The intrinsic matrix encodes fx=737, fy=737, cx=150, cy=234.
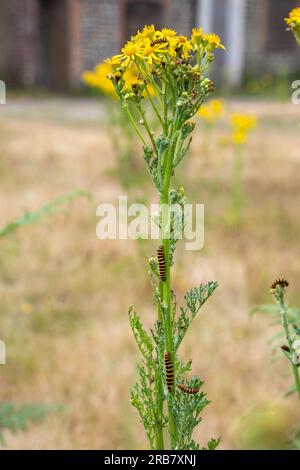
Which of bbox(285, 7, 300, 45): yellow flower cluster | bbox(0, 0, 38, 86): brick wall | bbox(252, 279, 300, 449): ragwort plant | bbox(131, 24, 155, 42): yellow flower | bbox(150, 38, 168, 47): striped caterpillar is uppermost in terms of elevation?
bbox(0, 0, 38, 86): brick wall

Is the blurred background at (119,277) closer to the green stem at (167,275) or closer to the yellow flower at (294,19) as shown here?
the green stem at (167,275)

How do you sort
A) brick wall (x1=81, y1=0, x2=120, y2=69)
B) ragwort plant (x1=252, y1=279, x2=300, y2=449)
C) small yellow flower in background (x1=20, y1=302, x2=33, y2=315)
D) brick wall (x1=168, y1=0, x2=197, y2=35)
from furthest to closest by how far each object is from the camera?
brick wall (x1=168, y1=0, x2=197, y2=35), brick wall (x1=81, y1=0, x2=120, y2=69), small yellow flower in background (x1=20, y1=302, x2=33, y2=315), ragwort plant (x1=252, y1=279, x2=300, y2=449)

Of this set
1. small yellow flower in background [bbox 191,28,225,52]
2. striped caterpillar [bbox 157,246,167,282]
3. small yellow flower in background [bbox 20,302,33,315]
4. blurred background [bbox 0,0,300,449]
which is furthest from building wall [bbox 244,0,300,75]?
striped caterpillar [bbox 157,246,167,282]

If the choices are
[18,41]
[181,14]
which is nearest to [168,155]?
[18,41]

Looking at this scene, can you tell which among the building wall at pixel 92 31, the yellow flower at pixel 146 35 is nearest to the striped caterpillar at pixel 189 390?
the yellow flower at pixel 146 35

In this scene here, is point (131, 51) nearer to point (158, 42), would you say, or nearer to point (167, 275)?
point (158, 42)

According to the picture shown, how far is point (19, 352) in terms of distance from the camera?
348 centimetres

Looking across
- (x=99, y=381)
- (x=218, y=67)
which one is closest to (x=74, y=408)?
(x=99, y=381)

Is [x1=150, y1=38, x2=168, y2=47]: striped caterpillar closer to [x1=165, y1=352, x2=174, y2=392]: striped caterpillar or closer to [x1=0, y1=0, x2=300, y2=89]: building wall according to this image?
[x1=165, y1=352, x2=174, y2=392]: striped caterpillar

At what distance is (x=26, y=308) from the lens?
4.06m

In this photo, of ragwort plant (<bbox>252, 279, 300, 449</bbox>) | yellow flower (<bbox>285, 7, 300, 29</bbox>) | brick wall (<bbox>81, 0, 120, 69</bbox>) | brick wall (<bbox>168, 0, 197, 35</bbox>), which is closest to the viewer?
ragwort plant (<bbox>252, 279, 300, 449</bbox>)

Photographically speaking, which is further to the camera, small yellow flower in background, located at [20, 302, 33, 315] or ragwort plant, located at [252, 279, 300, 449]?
small yellow flower in background, located at [20, 302, 33, 315]

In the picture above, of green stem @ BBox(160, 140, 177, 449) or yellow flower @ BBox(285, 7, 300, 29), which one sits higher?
yellow flower @ BBox(285, 7, 300, 29)

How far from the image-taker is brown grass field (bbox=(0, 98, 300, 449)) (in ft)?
9.46
